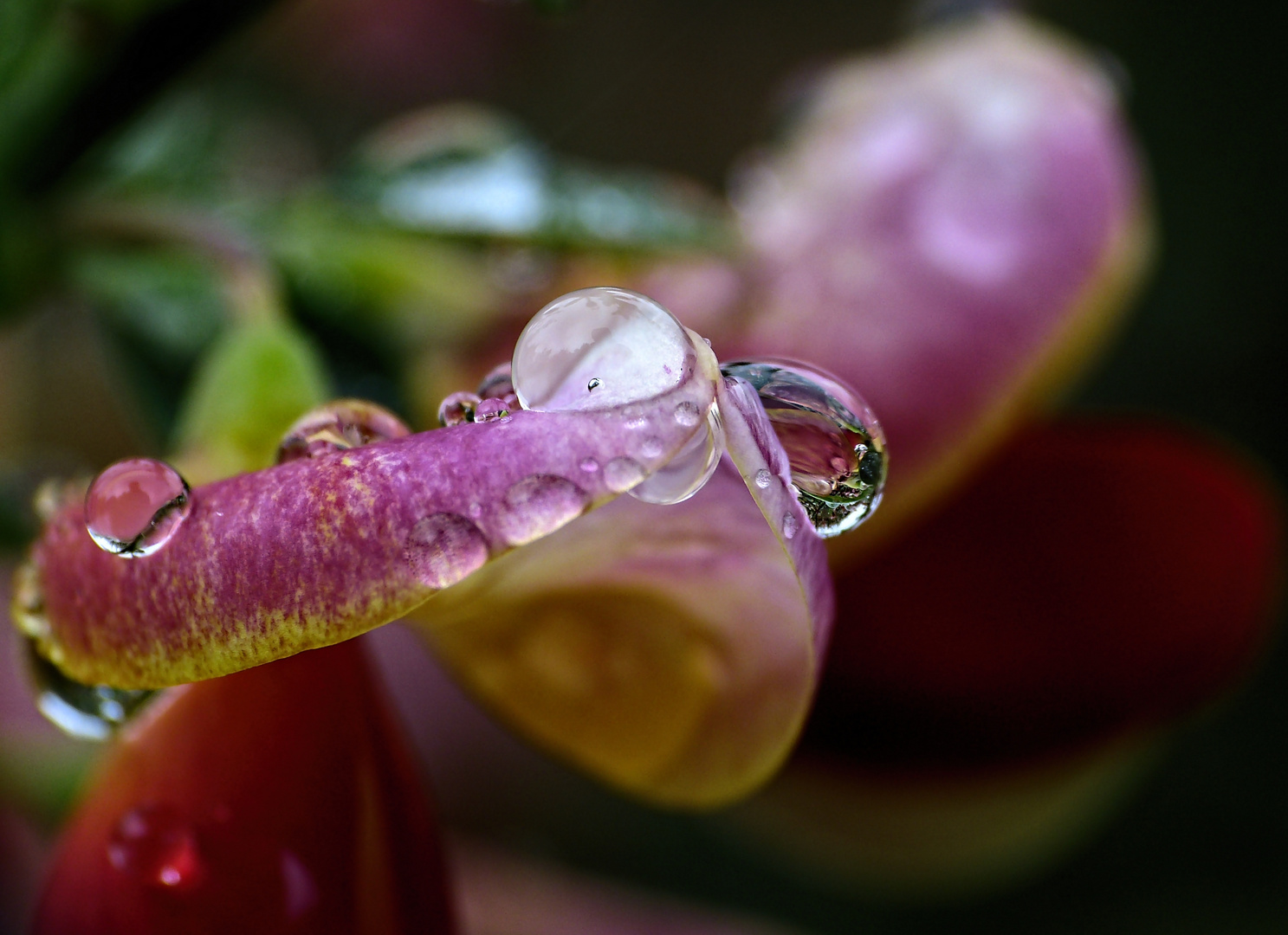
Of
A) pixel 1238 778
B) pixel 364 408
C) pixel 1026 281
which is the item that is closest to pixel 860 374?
pixel 1026 281

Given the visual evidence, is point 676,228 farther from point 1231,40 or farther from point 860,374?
point 1231,40

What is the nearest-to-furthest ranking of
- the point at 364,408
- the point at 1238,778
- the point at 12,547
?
the point at 364,408, the point at 12,547, the point at 1238,778

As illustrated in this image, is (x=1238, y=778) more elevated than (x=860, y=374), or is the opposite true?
(x=860, y=374)

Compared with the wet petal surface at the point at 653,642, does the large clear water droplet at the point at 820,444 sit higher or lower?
higher

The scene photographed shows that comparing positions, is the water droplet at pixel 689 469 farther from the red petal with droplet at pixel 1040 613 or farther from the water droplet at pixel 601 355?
the red petal with droplet at pixel 1040 613

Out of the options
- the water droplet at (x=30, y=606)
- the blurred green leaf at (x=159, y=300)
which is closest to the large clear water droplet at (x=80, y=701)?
the water droplet at (x=30, y=606)

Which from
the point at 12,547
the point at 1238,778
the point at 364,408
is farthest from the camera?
the point at 1238,778
